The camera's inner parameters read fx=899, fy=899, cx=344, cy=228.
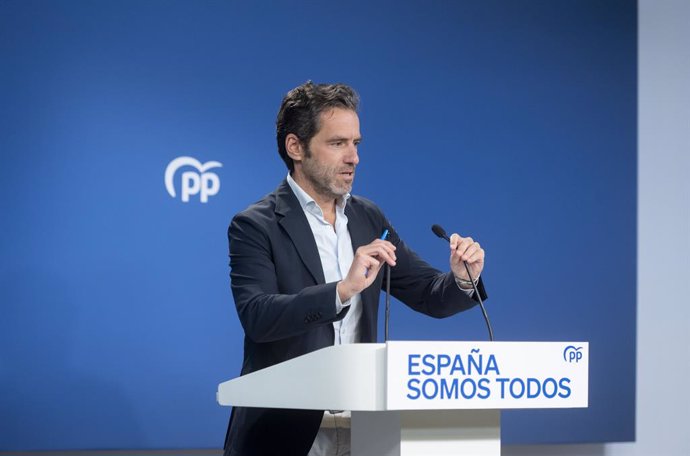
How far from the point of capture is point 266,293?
209 centimetres

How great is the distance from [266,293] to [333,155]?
424 mm

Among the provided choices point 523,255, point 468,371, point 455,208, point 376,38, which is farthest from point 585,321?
point 468,371

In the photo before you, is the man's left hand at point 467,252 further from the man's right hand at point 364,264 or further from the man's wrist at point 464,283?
the man's right hand at point 364,264

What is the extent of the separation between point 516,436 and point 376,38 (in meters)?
1.83

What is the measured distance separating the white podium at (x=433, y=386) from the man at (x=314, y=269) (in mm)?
258

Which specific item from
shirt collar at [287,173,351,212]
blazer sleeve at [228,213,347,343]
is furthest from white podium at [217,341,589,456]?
shirt collar at [287,173,351,212]

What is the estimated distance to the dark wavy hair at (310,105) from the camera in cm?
233

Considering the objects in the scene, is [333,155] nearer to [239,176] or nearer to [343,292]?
[343,292]

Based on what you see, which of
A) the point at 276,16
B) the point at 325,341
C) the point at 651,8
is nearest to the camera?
the point at 325,341

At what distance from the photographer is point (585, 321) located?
4.00 m

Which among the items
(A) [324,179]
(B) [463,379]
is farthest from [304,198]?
(B) [463,379]

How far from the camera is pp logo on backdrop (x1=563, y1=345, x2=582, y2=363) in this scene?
5.38 ft

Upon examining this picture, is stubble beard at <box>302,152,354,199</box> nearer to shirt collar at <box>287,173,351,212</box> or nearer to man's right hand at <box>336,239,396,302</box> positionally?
shirt collar at <box>287,173,351,212</box>

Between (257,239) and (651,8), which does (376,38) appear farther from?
(257,239)
